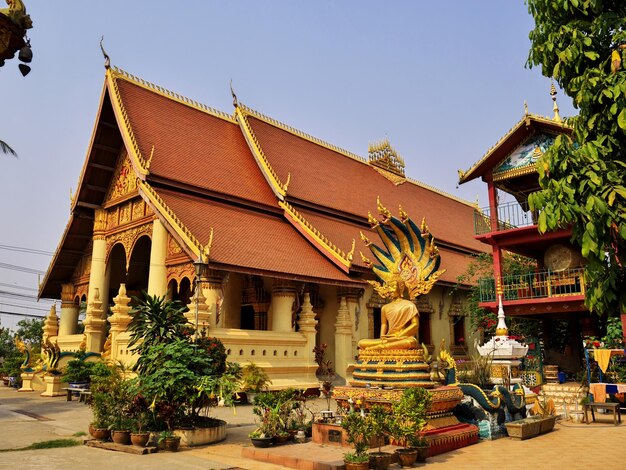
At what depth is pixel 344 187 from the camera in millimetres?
21000

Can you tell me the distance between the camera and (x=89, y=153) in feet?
57.0

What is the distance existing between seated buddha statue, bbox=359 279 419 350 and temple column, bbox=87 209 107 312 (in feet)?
38.4

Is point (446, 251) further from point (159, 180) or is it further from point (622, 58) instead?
point (622, 58)

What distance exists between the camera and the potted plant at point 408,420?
20.3 feet

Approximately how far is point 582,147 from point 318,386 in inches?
441

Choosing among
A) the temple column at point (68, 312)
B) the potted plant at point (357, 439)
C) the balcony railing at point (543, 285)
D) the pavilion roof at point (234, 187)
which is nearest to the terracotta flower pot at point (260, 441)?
the potted plant at point (357, 439)

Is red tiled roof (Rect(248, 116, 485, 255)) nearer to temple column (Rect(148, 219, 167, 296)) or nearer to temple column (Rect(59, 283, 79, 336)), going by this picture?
temple column (Rect(148, 219, 167, 296))

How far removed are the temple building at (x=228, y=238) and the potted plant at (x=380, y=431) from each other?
219 inches

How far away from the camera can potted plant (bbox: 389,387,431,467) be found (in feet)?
20.3

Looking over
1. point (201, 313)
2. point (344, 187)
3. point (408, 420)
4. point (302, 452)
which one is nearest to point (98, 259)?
point (201, 313)

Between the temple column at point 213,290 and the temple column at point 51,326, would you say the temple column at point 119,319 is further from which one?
the temple column at point 51,326

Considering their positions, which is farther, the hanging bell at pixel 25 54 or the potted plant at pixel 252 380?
the potted plant at pixel 252 380

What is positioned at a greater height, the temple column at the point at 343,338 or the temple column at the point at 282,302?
the temple column at the point at 282,302

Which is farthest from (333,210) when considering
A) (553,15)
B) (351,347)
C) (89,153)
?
(553,15)
